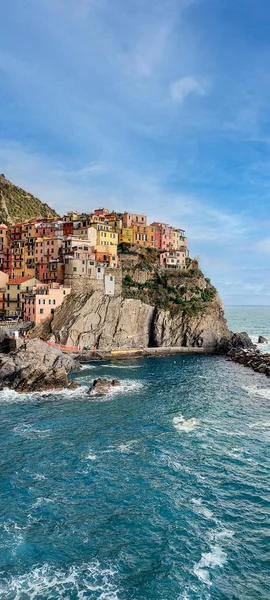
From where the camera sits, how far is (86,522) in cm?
2703

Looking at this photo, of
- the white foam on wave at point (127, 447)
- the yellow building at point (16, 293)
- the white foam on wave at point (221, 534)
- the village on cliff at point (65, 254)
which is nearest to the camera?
the white foam on wave at point (221, 534)

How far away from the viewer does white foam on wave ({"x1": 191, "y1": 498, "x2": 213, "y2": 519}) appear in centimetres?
2797

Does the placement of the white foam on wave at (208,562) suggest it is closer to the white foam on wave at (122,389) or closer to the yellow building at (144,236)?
the white foam on wave at (122,389)

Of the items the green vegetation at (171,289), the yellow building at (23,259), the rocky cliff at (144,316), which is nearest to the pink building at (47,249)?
the yellow building at (23,259)

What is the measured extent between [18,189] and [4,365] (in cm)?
13937

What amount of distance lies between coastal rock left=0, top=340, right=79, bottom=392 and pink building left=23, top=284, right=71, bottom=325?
20899 millimetres

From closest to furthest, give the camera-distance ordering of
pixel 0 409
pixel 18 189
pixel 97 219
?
pixel 0 409
pixel 97 219
pixel 18 189

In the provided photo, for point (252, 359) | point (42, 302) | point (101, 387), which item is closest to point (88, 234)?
point (42, 302)

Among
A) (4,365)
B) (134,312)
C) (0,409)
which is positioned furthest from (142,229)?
(0,409)

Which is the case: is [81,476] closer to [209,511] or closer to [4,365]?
[209,511]

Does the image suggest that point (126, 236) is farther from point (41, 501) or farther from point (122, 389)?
point (41, 501)

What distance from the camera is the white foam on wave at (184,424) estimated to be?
1737 inches

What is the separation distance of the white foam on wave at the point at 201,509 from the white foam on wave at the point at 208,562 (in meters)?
3.12

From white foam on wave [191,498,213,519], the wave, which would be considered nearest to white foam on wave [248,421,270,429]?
white foam on wave [191,498,213,519]
